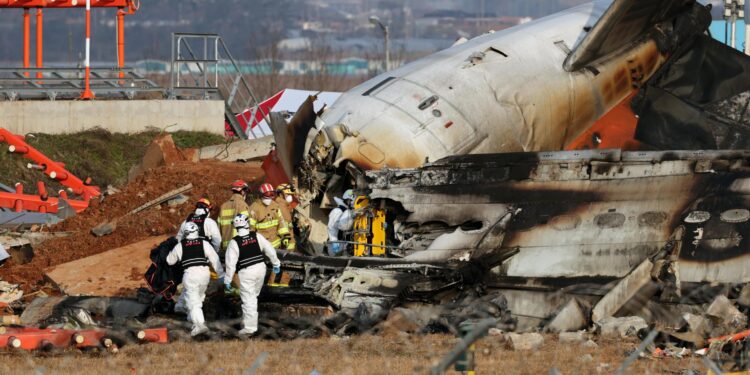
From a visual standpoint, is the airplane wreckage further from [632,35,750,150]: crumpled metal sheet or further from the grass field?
the grass field

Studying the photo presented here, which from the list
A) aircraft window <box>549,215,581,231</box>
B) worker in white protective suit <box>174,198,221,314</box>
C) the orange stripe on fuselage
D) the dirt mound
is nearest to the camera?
aircraft window <box>549,215,581,231</box>

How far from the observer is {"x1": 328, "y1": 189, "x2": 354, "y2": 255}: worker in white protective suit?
1820cm

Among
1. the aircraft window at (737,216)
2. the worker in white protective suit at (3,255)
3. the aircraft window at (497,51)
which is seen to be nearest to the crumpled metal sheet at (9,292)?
the worker in white protective suit at (3,255)

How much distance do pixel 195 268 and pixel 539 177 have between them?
15.4ft

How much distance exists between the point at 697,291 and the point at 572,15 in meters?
7.47

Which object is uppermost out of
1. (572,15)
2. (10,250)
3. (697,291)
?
(572,15)

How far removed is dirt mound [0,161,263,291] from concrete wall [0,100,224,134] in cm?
806

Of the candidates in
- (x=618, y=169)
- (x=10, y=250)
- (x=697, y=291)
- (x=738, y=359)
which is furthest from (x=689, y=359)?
(x=10, y=250)

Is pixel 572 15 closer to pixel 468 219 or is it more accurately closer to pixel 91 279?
pixel 468 219

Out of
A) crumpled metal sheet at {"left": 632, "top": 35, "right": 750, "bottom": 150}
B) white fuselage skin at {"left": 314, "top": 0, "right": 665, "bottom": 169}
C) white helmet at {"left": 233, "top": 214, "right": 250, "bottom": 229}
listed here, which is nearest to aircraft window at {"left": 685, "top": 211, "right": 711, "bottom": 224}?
white fuselage skin at {"left": 314, "top": 0, "right": 665, "bottom": 169}

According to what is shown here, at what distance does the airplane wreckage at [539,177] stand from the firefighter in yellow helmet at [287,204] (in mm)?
219

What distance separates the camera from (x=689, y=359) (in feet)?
46.6

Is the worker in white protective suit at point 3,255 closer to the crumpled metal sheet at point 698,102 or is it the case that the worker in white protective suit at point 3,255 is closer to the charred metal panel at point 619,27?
the charred metal panel at point 619,27

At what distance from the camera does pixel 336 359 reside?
1395cm
